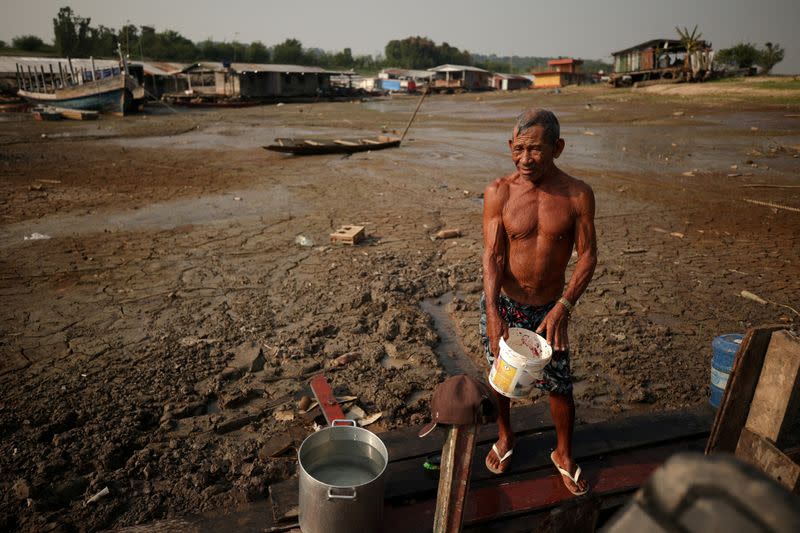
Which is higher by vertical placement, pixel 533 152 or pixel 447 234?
pixel 533 152

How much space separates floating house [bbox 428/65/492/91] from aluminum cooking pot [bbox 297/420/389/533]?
2321 inches

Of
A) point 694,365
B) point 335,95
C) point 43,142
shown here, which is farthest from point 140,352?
point 335,95

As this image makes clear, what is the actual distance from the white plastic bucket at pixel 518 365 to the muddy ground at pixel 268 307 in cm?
133

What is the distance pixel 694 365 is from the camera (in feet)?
13.9

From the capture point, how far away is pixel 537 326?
9.12 feet

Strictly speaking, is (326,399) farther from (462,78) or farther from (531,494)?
(462,78)

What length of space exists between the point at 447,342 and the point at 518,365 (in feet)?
7.89

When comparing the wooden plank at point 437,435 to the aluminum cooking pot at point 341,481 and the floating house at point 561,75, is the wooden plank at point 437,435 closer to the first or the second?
the aluminum cooking pot at point 341,481

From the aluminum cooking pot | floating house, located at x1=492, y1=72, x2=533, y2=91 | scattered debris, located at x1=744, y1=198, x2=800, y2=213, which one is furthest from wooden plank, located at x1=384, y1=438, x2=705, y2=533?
floating house, located at x1=492, y1=72, x2=533, y2=91

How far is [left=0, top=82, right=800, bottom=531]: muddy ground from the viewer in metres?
3.14

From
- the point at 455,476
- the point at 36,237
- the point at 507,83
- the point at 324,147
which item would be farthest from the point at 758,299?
the point at 507,83

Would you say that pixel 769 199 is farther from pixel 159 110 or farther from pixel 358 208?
pixel 159 110

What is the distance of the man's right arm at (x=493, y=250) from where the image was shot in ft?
8.67

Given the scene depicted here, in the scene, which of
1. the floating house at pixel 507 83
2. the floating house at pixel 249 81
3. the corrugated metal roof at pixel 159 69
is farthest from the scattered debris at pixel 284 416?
the floating house at pixel 507 83
